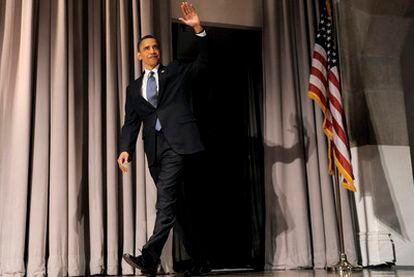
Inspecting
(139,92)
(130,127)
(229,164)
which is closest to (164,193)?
(130,127)

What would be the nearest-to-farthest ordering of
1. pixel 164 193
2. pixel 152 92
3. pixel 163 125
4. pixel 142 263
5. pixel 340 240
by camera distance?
pixel 142 263 < pixel 164 193 < pixel 163 125 < pixel 152 92 < pixel 340 240

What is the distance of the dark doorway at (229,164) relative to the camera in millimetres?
4676

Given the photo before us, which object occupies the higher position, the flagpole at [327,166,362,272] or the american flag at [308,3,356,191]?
the american flag at [308,3,356,191]

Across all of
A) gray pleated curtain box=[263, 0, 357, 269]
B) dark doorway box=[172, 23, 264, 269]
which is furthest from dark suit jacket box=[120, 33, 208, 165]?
gray pleated curtain box=[263, 0, 357, 269]

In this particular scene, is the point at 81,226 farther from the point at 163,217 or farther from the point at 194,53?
the point at 194,53

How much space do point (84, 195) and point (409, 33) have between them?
10.6 feet

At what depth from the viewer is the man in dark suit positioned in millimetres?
3043

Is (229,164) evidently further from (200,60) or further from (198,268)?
(200,60)

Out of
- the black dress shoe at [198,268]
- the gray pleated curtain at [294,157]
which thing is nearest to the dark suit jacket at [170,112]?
the black dress shoe at [198,268]

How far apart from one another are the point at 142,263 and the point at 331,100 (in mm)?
2000

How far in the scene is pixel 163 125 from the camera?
3217mm

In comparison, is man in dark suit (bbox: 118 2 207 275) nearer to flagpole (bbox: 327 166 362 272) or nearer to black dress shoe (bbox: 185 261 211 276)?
black dress shoe (bbox: 185 261 211 276)

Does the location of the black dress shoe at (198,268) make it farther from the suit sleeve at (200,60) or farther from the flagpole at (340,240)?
the suit sleeve at (200,60)

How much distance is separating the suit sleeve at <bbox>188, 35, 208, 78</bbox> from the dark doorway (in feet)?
3.82
